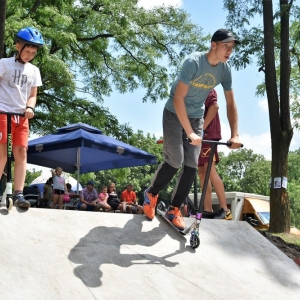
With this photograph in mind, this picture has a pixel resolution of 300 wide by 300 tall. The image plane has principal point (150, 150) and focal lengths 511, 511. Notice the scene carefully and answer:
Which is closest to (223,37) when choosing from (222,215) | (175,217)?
(175,217)

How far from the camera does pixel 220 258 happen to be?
5.14 metres

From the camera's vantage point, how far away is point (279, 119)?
1111 cm

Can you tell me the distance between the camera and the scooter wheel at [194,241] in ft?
17.0

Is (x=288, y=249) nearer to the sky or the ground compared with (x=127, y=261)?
nearer to the ground

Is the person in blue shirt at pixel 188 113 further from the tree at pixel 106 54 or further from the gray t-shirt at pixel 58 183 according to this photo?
the tree at pixel 106 54

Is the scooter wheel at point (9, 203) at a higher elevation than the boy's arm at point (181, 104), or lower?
lower

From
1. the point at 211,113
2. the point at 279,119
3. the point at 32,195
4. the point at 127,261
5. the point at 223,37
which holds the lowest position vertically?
the point at 127,261

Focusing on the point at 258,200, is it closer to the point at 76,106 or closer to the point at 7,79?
the point at 76,106

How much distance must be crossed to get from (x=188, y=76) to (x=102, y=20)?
15.8 meters

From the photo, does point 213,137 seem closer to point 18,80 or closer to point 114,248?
point 114,248

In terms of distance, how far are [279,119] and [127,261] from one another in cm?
743

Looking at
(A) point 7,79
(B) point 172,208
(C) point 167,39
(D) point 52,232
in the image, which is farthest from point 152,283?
(C) point 167,39

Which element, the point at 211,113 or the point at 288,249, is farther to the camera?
the point at 288,249

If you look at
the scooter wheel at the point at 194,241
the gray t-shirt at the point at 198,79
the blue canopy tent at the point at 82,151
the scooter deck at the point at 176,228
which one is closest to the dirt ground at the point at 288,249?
the scooter deck at the point at 176,228
